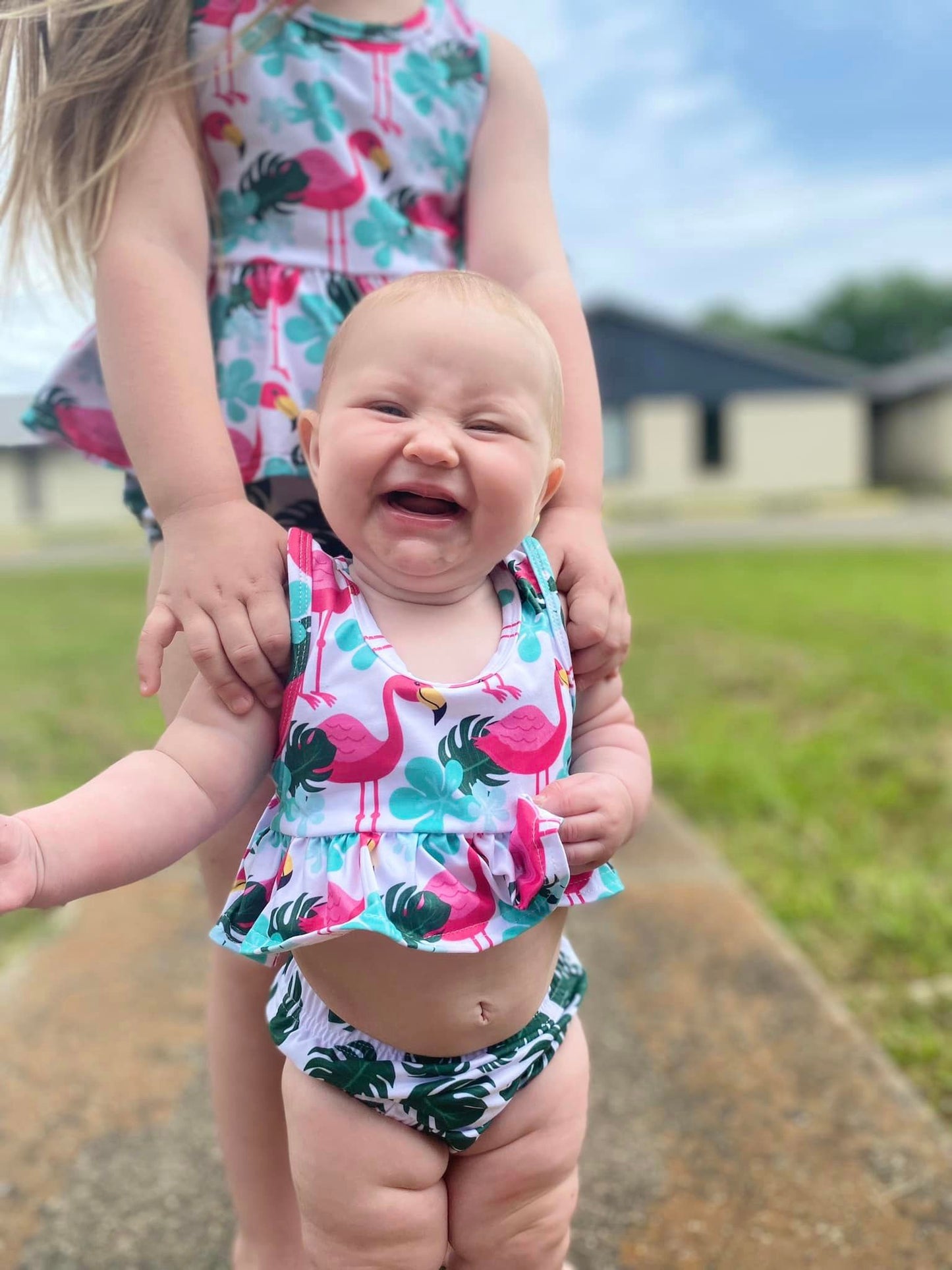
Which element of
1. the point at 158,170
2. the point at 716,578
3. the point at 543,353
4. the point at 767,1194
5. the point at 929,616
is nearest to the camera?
the point at 543,353

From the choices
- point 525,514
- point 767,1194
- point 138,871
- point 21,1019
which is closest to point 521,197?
point 525,514

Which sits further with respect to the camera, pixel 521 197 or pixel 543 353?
pixel 521 197

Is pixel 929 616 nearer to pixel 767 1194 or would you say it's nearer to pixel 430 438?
pixel 767 1194

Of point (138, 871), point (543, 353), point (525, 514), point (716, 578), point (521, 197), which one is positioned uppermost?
point (521, 197)

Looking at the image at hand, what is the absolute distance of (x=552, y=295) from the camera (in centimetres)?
136

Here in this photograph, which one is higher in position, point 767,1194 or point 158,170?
point 158,170

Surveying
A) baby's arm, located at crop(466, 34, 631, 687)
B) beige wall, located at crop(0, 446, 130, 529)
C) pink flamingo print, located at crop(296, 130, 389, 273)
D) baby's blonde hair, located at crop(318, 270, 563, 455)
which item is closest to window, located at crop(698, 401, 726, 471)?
beige wall, located at crop(0, 446, 130, 529)

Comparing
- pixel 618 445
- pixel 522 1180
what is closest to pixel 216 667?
pixel 522 1180

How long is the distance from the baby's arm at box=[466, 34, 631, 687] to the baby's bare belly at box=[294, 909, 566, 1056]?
31 cm

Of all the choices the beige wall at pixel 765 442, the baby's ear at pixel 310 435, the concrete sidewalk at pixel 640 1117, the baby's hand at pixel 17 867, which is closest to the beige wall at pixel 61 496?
the beige wall at pixel 765 442

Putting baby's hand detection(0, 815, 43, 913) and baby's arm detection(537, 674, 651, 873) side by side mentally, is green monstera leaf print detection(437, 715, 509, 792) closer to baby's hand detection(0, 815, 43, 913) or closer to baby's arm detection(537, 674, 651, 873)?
baby's arm detection(537, 674, 651, 873)

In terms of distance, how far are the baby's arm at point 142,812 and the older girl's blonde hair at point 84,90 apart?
569mm

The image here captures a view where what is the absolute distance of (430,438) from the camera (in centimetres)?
101

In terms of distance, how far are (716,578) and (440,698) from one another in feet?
26.5
